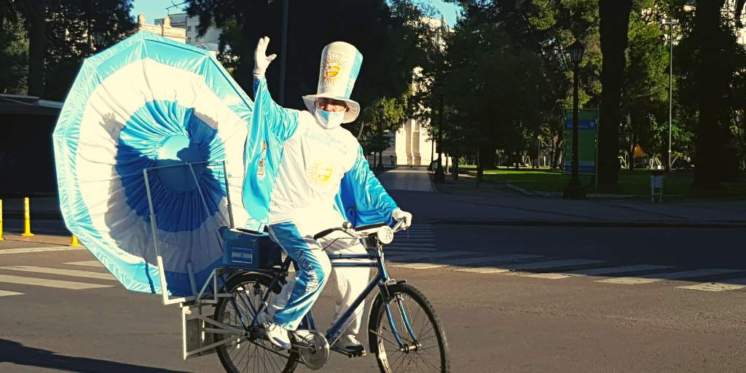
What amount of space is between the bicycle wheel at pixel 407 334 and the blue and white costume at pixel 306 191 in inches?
10.5

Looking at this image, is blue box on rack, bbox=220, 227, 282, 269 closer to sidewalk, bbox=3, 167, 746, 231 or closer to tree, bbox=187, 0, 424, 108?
sidewalk, bbox=3, 167, 746, 231

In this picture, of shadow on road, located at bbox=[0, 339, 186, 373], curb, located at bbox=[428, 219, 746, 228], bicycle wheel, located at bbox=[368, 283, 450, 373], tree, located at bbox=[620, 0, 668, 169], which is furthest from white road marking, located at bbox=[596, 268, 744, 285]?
tree, located at bbox=[620, 0, 668, 169]

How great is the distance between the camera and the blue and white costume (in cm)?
645

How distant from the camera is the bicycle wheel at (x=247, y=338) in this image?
6883 millimetres

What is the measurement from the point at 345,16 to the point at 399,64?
12484 millimetres

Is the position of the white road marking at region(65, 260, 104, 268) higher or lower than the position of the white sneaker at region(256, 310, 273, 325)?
lower

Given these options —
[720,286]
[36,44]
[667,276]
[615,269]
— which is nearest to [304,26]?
[36,44]

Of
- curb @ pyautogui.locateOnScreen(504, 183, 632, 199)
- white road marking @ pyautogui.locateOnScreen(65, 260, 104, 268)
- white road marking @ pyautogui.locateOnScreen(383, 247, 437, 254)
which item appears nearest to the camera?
white road marking @ pyautogui.locateOnScreen(65, 260, 104, 268)

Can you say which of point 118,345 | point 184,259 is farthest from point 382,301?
point 118,345

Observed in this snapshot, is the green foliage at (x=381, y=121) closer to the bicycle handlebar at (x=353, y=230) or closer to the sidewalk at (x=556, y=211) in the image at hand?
the sidewalk at (x=556, y=211)

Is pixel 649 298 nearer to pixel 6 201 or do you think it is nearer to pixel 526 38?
pixel 6 201

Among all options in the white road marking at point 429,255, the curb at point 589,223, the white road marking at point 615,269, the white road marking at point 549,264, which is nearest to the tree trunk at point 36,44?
the curb at point 589,223

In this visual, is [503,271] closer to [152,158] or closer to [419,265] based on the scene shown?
[419,265]

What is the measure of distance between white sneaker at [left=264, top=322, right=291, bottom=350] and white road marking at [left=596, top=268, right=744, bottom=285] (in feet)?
25.8
